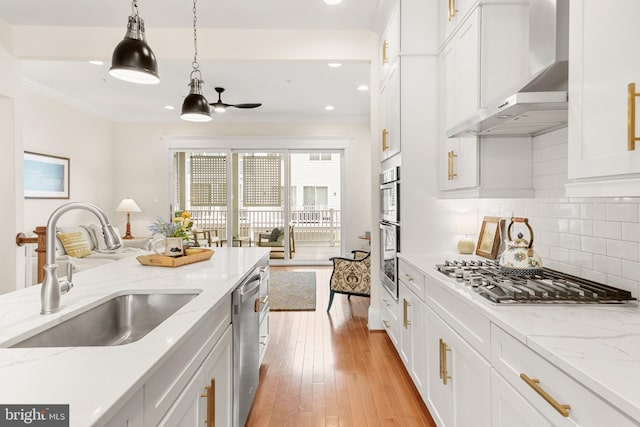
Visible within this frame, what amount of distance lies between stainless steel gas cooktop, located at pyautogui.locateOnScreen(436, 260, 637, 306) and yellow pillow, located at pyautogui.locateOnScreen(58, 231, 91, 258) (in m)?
5.03

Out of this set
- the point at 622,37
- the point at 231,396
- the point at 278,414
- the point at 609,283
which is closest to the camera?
the point at 622,37

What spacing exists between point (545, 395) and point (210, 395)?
1076 mm

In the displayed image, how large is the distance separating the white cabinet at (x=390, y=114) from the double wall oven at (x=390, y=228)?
0.70 feet

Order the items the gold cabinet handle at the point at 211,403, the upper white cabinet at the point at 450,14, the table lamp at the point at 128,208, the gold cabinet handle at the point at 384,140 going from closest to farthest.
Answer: the gold cabinet handle at the point at 211,403
the upper white cabinet at the point at 450,14
the gold cabinet handle at the point at 384,140
the table lamp at the point at 128,208

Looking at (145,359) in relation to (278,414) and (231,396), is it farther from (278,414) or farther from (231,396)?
(278,414)

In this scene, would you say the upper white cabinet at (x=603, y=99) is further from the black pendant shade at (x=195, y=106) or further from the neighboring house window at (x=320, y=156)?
the neighboring house window at (x=320, y=156)

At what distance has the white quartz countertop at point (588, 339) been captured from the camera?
0.78m

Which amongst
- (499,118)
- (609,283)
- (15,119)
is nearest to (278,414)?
(609,283)

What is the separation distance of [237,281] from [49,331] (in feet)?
2.58

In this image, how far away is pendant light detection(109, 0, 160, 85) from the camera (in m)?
1.79

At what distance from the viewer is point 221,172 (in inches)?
297

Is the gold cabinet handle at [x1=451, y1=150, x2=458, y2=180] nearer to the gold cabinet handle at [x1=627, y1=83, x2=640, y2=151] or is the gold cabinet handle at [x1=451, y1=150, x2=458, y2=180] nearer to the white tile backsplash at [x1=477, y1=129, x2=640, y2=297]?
the white tile backsplash at [x1=477, y1=129, x2=640, y2=297]

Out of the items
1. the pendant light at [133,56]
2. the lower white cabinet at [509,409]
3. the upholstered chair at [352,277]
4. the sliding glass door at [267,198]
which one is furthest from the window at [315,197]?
the lower white cabinet at [509,409]

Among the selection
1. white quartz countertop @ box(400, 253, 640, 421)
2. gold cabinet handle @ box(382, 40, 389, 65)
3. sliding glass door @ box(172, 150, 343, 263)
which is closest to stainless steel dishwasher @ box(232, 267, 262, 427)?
white quartz countertop @ box(400, 253, 640, 421)
